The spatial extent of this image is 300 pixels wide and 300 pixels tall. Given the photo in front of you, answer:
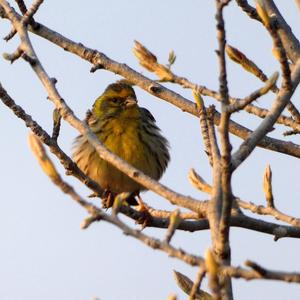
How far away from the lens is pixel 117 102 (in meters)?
6.88

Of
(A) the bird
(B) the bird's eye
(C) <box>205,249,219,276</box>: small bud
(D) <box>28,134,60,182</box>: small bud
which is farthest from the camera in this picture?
(B) the bird's eye

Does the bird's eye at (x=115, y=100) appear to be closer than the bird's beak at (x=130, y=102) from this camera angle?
No

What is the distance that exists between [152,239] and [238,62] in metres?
1.81

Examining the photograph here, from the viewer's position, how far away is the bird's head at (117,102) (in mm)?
6699

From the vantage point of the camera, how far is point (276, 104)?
2.88 m

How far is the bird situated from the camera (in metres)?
6.22

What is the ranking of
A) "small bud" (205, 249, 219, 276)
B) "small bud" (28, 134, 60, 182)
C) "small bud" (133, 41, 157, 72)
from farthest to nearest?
"small bud" (133, 41, 157, 72), "small bud" (28, 134, 60, 182), "small bud" (205, 249, 219, 276)

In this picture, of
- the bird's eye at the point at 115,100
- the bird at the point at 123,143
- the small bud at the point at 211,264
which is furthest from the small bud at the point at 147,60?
the bird's eye at the point at 115,100

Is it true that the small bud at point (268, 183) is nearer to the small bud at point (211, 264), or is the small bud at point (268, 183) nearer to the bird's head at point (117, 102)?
the small bud at point (211, 264)

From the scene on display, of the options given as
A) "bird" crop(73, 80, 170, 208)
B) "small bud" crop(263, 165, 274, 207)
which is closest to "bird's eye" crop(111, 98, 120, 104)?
"bird" crop(73, 80, 170, 208)

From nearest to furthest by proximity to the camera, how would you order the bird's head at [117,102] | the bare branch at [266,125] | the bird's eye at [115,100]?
the bare branch at [266,125]
the bird's head at [117,102]
the bird's eye at [115,100]

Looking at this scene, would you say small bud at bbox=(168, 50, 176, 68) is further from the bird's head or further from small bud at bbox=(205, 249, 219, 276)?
the bird's head

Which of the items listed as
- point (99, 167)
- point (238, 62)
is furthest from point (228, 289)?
point (99, 167)

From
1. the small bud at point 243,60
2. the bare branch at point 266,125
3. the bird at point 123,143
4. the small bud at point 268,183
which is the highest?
the bird at point 123,143
